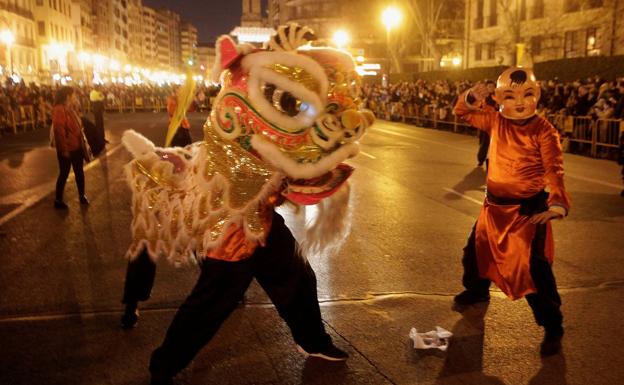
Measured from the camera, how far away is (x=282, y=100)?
325 cm

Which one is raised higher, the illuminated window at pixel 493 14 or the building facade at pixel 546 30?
the illuminated window at pixel 493 14

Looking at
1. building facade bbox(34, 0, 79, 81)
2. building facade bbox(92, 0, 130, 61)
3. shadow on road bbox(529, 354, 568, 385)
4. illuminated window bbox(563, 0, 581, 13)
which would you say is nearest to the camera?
shadow on road bbox(529, 354, 568, 385)

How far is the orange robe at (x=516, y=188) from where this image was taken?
13.6ft

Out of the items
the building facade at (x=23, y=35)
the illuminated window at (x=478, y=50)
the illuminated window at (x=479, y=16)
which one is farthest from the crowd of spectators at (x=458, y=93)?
the building facade at (x=23, y=35)

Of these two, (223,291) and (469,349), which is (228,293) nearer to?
(223,291)

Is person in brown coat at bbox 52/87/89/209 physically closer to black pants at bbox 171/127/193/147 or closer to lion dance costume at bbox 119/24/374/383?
black pants at bbox 171/127/193/147

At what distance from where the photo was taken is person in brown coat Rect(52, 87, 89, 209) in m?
8.88

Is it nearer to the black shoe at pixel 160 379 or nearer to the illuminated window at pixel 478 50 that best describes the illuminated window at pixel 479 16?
the illuminated window at pixel 478 50

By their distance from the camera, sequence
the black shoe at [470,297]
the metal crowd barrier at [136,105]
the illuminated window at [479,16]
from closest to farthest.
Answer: the black shoe at [470,297] → the illuminated window at [479,16] → the metal crowd barrier at [136,105]

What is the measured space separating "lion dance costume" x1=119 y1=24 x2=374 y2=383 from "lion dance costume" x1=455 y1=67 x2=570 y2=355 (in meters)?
1.39

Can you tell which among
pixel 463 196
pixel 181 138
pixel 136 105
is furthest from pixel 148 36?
pixel 463 196

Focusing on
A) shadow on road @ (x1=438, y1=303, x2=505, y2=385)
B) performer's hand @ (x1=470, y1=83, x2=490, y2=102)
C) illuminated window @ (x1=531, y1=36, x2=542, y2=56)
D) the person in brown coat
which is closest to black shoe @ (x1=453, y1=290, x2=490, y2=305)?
shadow on road @ (x1=438, y1=303, x2=505, y2=385)

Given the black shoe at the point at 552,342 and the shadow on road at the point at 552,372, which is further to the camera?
the black shoe at the point at 552,342

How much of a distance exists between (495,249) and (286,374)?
1744 mm
